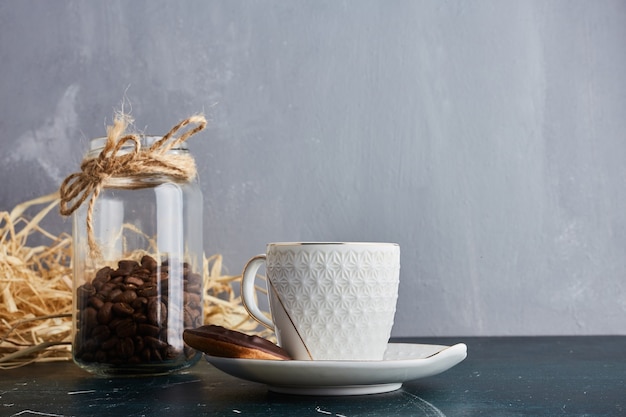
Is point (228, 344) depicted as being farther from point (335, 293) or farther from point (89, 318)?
point (89, 318)

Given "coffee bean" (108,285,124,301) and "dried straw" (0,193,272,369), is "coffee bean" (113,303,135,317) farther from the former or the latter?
"dried straw" (0,193,272,369)

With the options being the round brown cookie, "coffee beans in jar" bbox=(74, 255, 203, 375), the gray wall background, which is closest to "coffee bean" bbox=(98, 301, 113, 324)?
"coffee beans in jar" bbox=(74, 255, 203, 375)

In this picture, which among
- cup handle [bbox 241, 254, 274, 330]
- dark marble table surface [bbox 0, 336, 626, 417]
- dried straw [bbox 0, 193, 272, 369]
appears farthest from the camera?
dried straw [bbox 0, 193, 272, 369]

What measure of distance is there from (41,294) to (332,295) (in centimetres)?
51

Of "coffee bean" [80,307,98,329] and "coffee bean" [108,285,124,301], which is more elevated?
"coffee bean" [108,285,124,301]

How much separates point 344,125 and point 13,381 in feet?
2.14

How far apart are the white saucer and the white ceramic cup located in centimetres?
6

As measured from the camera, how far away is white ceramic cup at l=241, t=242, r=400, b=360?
69 cm

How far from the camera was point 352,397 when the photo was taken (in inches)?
25.2

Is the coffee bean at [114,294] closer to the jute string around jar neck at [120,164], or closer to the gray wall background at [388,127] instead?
the jute string around jar neck at [120,164]

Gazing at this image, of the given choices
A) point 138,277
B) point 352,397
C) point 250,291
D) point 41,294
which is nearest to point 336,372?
point 352,397

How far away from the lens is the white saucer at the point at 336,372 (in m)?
0.60

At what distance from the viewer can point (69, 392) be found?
69 centimetres

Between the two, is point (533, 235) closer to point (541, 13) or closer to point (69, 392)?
point (541, 13)
